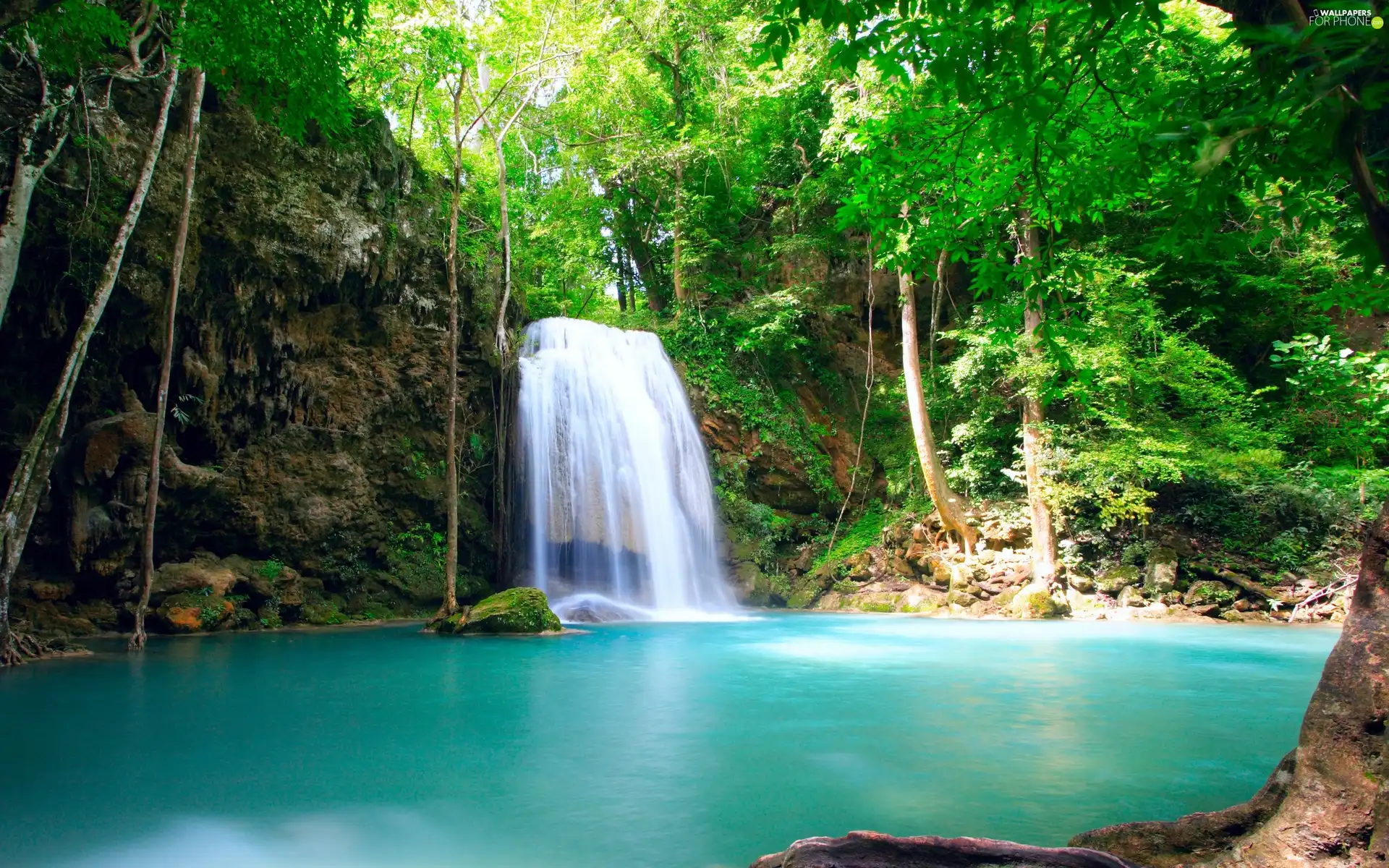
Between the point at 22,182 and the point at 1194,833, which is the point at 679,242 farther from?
the point at 1194,833

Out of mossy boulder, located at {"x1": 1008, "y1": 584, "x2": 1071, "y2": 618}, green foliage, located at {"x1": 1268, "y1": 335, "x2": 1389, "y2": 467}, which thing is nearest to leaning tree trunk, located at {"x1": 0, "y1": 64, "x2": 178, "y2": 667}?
mossy boulder, located at {"x1": 1008, "y1": 584, "x2": 1071, "y2": 618}

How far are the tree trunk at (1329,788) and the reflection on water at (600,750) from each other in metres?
0.75

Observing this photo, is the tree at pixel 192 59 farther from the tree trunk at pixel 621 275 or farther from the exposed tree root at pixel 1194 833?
the tree trunk at pixel 621 275

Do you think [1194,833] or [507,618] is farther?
[507,618]

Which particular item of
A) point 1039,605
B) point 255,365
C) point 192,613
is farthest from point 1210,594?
point 255,365

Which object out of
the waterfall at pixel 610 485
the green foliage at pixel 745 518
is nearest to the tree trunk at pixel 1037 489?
the green foliage at pixel 745 518

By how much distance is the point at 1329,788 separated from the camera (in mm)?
2250

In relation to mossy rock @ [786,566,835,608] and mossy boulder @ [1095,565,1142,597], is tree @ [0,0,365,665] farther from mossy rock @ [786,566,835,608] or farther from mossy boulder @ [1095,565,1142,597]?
mossy boulder @ [1095,565,1142,597]

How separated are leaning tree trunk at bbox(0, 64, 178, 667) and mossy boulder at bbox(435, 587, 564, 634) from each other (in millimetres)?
4764

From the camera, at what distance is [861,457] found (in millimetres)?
19078

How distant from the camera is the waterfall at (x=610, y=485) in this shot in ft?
49.7

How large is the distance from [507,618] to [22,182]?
7.45 meters

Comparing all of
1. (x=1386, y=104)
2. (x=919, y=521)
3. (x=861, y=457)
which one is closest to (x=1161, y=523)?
(x=919, y=521)

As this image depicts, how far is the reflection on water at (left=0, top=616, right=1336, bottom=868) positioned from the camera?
3307mm
